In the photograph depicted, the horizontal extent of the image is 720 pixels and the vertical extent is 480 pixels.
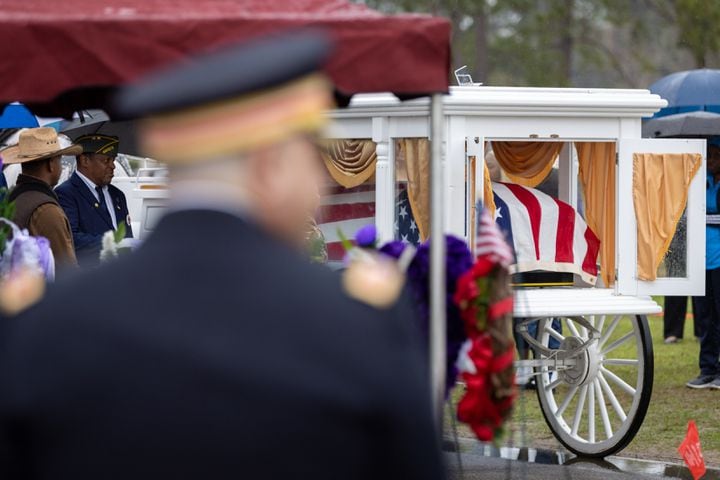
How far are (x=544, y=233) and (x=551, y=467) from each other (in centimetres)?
134

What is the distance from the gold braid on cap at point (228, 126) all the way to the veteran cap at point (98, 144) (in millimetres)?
5984

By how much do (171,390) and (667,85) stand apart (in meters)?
12.3

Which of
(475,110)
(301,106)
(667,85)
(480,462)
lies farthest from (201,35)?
(667,85)

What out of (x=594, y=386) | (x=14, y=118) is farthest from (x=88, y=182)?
(x=594, y=386)

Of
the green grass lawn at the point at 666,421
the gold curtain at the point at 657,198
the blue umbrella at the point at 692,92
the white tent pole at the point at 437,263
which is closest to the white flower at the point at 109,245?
the white tent pole at the point at 437,263

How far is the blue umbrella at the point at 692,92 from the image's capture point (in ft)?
42.1

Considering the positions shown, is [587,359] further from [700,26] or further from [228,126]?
[700,26]

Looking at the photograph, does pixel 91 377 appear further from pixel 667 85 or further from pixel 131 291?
pixel 667 85

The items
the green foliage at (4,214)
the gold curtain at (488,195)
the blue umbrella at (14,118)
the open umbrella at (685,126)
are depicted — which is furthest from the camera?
the open umbrella at (685,126)

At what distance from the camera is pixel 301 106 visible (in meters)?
1.69

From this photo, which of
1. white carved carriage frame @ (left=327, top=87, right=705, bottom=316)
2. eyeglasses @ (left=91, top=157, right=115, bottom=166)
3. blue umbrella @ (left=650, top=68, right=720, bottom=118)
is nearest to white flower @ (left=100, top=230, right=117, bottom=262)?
white carved carriage frame @ (left=327, top=87, right=705, bottom=316)

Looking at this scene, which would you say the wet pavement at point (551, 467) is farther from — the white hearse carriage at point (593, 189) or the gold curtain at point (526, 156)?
the gold curtain at point (526, 156)

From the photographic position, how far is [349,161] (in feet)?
24.3

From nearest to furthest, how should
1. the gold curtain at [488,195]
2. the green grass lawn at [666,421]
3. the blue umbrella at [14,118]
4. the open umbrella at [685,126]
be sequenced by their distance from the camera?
the gold curtain at [488,195] → the green grass lawn at [666,421] → the blue umbrella at [14,118] → the open umbrella at [685,126]
